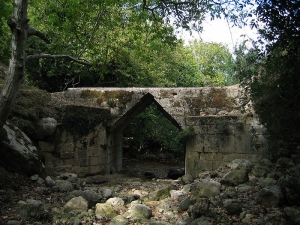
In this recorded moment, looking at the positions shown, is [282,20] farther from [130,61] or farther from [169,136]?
[169,136]

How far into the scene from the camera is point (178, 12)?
729 cm

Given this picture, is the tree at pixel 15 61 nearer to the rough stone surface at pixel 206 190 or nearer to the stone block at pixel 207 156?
the rough stone surface at pixel 206 190

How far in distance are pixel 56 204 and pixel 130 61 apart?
31.8 ft

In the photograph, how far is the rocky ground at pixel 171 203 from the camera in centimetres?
487

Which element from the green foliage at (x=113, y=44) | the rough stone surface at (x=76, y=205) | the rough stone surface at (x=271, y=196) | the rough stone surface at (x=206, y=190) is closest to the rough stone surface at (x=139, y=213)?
the rough stone surface at (x=76, y=205)

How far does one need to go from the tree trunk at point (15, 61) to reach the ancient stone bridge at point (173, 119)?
13.5 feet

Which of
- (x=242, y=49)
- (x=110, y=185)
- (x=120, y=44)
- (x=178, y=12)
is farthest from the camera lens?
(x=120, y=44)

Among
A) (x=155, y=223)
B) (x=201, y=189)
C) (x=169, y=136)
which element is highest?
(x=169, y=136)

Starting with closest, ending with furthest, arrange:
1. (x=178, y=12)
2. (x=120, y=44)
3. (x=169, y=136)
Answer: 1. (x=178, y=12)
2. (x=120, y=44)
3. (x=169, y=136)

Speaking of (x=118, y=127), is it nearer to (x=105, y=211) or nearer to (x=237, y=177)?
(x=237, y=177)

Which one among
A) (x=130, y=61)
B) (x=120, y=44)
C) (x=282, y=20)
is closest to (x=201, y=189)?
(x=282, y=20)

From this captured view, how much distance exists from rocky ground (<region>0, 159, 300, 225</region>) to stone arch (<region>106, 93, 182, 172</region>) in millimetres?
2857

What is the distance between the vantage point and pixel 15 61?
493 cm

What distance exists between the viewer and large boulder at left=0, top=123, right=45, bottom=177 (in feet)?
21.9
